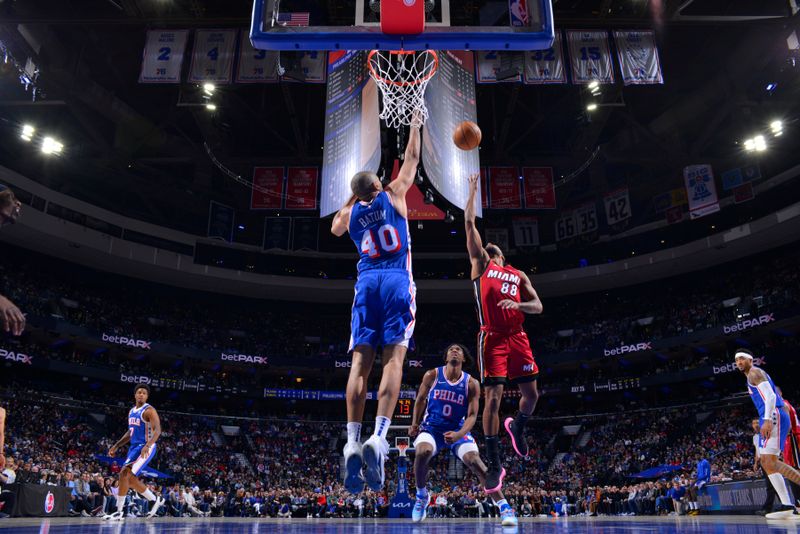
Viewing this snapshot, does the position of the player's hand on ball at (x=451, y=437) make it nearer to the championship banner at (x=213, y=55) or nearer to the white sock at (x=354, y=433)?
the white sock at (x=354, y=433)

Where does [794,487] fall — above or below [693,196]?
below

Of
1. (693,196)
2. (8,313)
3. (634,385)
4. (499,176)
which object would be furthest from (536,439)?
(8,313)

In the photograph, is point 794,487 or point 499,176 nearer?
point 794,487

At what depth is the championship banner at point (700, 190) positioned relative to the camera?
24844mm

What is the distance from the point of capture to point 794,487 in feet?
32.6

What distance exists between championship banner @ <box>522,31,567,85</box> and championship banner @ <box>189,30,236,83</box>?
7921mm

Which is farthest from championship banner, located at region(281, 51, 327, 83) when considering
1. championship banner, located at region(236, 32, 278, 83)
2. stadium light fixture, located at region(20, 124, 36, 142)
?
stadium light fixture, located at region(20, 124, 36, 142)

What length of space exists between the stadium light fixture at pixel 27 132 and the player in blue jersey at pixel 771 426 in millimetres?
26711

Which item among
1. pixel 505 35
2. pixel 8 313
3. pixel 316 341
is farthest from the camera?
pixel 316 341

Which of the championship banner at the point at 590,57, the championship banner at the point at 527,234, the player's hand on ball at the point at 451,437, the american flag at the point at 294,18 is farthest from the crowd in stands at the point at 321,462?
the american flag at the point at 294,18

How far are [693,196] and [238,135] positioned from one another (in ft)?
66.3

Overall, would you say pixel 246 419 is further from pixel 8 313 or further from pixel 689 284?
pixel 8 313

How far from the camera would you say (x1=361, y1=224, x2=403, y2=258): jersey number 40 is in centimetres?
516

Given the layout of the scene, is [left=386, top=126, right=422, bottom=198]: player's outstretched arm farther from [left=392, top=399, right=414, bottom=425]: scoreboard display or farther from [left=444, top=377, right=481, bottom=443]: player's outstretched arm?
[left=392, top=399, right=414, bottom=425]: scoreboard display
